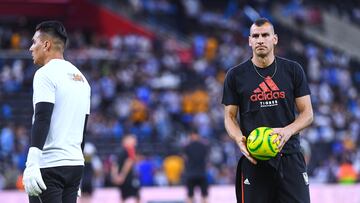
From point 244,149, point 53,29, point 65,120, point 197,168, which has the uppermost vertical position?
point 53,29

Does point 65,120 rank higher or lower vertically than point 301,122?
higher

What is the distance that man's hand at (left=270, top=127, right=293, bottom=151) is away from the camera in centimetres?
702

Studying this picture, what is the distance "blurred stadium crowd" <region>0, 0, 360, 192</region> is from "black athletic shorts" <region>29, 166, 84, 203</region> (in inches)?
544

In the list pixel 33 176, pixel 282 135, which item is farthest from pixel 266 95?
pixel 33 176

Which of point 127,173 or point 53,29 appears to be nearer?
point 53,29

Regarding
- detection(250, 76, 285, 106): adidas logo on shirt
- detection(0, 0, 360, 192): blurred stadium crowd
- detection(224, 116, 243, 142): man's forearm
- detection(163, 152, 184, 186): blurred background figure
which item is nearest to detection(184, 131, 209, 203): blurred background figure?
detection(0, 0, 360, 192): blurred stadium crowd

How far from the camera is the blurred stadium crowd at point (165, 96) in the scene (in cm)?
2373

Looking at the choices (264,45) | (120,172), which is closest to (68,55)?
(120,172)

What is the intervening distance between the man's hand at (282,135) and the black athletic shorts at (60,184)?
157 cm

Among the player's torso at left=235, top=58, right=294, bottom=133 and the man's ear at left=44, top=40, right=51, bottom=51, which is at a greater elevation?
the man's ear at left=44, top=40, right=51, bottom=51

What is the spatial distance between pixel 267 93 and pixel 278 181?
74 centimetres

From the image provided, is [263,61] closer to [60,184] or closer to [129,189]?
[60,184]

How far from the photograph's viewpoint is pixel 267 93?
24.2 feet

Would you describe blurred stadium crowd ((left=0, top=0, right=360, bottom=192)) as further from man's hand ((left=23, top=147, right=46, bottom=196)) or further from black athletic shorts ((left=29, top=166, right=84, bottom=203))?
man's hand ((left=23, top=147, right=46, bottom=196))
